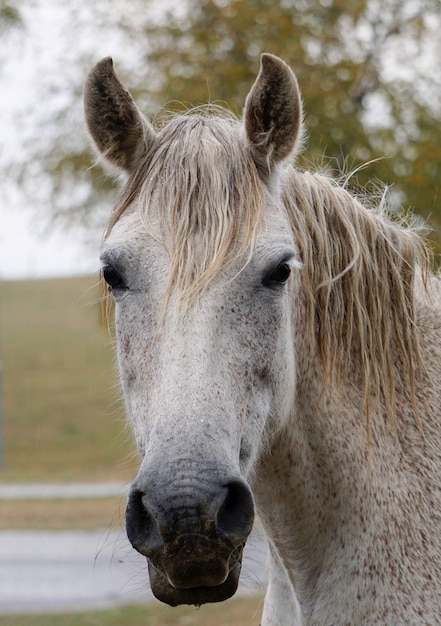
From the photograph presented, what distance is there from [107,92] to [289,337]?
3.86 feet

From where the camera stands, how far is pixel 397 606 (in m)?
3.19

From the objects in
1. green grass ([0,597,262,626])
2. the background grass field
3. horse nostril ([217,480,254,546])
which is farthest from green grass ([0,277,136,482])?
horse nostril ([217,480,254,546])

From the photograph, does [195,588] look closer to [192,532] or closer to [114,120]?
[192,532]

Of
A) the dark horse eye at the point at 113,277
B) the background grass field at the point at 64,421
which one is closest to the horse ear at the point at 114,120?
the dark horse eye at the point at 113,277

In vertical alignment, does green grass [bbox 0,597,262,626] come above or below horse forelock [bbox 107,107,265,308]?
below

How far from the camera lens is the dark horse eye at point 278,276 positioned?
3.11m

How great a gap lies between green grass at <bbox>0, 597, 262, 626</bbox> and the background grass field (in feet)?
0.04

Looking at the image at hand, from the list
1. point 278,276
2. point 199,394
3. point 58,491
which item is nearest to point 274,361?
point 278,276

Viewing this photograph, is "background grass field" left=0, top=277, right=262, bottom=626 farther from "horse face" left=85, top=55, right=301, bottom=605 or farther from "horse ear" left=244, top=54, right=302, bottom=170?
"horse ear" left=244, top=54, right=302, bottom=170

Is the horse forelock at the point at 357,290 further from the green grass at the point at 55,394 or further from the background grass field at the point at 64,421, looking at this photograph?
the green grass at the point at 55,394

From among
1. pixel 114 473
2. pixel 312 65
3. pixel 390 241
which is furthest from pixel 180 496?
pixel 114 473

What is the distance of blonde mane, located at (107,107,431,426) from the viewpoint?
126 inches

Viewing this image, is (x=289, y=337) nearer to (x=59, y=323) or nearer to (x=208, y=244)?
(x=208, y=244)

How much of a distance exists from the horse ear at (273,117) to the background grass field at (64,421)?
114cm
